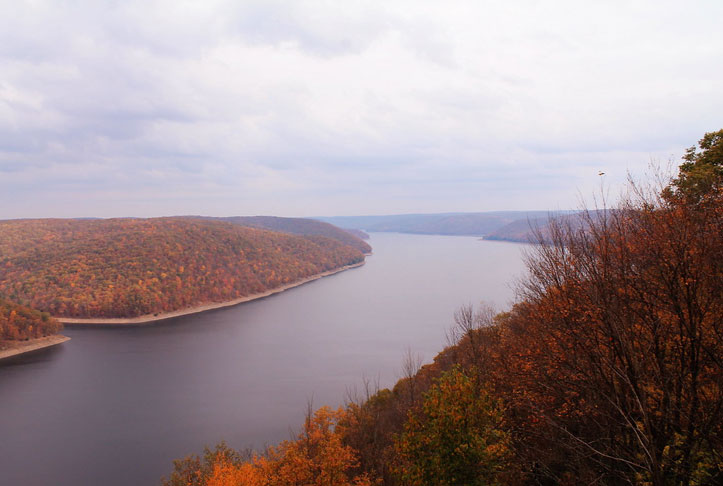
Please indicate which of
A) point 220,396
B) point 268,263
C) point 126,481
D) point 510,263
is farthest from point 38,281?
point 510,263

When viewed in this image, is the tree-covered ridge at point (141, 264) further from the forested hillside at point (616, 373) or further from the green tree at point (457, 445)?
the forested hillside at point (616, 373)

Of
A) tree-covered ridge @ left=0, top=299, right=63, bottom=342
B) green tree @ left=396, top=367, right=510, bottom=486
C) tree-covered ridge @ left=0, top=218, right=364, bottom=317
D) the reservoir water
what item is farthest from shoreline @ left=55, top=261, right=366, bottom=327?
green tree @ left=396, top=367, right=510, bottom=486

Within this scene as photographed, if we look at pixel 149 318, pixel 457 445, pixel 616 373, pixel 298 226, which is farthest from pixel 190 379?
pixel 298 226

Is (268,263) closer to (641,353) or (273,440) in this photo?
(273,440)

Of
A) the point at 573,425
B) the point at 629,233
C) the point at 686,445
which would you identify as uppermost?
the point at 629,233

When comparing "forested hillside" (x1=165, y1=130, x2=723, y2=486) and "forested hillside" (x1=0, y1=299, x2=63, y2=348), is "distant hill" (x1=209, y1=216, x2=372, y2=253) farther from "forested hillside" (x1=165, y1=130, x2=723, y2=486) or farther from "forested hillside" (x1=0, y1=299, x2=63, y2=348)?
"forested hillside" (x1=165, y1=130, x2=723, y2=486)

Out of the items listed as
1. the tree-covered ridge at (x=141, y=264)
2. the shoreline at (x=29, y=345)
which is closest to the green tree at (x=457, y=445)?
the shoreline at (x=29, y=345)
